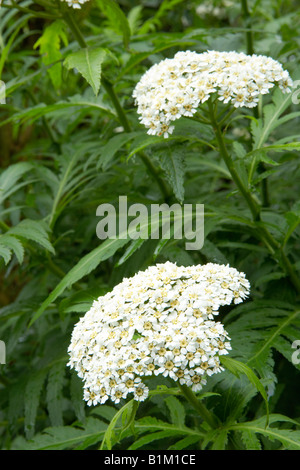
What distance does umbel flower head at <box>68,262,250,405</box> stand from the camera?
1.21m

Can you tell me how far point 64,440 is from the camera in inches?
69.2

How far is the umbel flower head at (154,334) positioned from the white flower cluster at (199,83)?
20.4 inches

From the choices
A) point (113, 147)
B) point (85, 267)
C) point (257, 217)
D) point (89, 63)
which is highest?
point (89, 63)

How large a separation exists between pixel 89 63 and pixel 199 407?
3.76ft

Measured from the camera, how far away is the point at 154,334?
1227 millimetres

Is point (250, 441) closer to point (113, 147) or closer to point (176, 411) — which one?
point (176, 411)

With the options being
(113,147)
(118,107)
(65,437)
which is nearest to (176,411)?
(65,437)

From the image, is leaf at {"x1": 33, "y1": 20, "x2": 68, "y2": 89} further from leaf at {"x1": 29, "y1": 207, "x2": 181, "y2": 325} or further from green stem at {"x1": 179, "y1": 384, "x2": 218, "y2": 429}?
green stem at {"x1": 179, "y1": 384, "x2": 218, "y2": 429}
